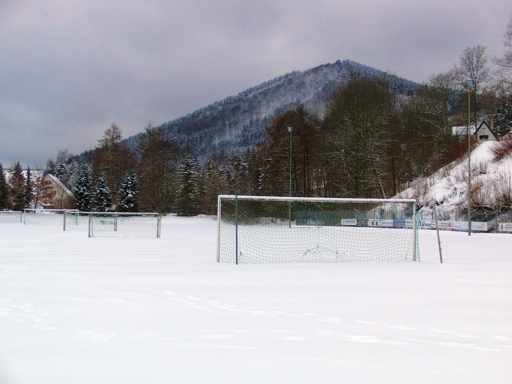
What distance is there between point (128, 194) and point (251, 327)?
156ft

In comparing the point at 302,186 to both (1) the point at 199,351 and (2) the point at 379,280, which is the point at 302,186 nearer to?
(2) the point at 379,280

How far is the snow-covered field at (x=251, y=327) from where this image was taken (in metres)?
3.47

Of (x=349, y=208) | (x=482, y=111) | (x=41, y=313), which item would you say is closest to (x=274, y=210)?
(x=349, y=208)

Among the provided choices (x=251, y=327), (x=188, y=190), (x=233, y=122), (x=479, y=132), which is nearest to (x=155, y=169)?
(x=188, y=190)

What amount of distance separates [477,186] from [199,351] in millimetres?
32683

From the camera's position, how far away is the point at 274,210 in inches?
1211

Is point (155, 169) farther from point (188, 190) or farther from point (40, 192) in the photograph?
point (40, 192)

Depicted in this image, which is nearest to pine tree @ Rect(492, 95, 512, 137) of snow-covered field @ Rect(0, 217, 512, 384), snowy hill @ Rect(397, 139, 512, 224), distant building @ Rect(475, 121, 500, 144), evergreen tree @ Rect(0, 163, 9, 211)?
distant building @ Rect(475, 121, 500, 144)

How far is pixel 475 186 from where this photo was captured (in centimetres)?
3195

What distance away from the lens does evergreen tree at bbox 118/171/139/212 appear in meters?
49.8

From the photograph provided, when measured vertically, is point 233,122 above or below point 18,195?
above

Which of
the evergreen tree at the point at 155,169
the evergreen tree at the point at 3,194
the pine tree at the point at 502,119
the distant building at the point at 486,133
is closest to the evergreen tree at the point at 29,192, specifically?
the evergreen tree at the point at 3,194

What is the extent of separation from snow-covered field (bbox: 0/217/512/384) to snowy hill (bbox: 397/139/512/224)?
2321cm

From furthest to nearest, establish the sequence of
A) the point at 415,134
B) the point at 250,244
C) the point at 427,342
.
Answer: the point at 415,134, the point at 250,244, the point at 427,342
